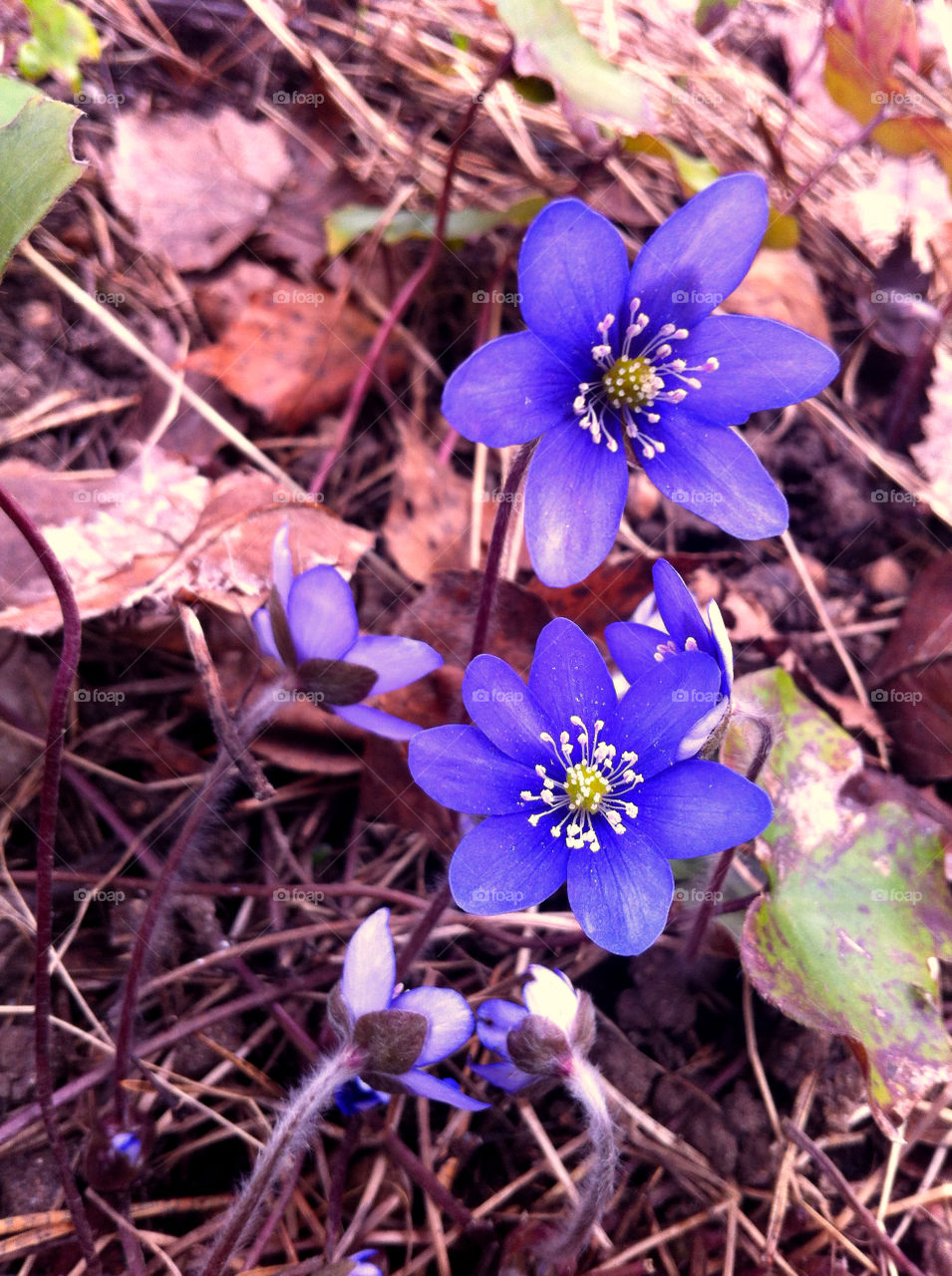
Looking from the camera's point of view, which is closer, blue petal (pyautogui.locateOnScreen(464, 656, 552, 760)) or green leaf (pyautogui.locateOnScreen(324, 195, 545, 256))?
blue petal (pyautogui.locateOnScreen(464, 656, 552, 760))

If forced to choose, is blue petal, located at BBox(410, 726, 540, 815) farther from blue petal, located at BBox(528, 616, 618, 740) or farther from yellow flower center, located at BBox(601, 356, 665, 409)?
yellow flower center, located at BBox(601, 356, 665, 409)

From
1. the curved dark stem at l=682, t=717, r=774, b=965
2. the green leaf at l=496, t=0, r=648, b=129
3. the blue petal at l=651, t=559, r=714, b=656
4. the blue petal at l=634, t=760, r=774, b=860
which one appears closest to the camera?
the blue petal at l=634, t=760, r=774, b=860

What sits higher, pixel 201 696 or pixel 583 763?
pixel 583 763

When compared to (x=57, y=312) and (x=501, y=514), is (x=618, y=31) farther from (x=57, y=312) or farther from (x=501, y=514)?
(x=501, y=514)

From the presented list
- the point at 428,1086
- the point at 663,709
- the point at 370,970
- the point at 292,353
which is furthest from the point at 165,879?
the point at 292,353

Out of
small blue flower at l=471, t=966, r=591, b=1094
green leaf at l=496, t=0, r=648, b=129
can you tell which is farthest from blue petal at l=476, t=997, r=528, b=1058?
green leaf at l=496, t=0, r=648, b=129

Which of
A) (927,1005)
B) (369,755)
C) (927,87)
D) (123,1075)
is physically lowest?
(123,1075)

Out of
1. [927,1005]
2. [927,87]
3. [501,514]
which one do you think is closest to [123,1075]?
[501,514]

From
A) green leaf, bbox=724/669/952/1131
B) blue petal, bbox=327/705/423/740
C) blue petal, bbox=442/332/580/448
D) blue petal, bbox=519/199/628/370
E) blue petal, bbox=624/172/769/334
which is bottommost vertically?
blue petal, bbox=327/705/423/740

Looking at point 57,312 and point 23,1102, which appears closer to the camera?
point 23,1102
